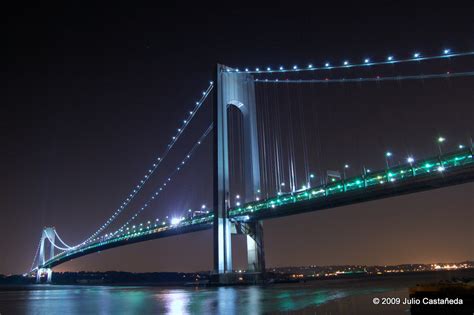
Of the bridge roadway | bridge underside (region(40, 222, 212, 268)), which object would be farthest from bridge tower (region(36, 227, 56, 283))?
the bridge roadway

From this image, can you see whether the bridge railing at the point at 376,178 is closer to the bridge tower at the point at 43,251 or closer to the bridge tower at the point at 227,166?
the bridge tower at the point at 227,166

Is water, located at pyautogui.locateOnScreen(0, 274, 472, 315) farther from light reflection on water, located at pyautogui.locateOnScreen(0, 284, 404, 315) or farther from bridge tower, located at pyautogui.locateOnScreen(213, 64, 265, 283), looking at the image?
bridge tower, located at pyautogui.locateOnScreen(213, 64, 265, 283)

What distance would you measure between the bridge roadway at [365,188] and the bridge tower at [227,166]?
1.59 m

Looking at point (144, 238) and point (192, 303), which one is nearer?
point (192, 303)

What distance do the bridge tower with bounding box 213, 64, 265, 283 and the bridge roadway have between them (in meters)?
1.59

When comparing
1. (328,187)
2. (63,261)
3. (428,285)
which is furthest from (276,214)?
(63,261)

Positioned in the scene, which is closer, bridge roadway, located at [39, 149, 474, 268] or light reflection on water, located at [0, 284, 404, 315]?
light reflection on water, located at [0, 284, 404, 315]

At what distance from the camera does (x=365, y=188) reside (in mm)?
36062

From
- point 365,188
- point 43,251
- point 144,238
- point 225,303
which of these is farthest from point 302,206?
point 43,251

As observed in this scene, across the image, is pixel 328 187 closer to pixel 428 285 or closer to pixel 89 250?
pixel 428 285

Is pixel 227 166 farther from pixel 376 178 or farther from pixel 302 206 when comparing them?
pixel 376 178

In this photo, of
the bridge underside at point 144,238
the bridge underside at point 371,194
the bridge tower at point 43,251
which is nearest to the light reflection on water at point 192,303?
the bridge underside at point 371,194

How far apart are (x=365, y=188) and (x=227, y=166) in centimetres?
1484

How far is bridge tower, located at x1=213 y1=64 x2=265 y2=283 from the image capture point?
4432 cm
